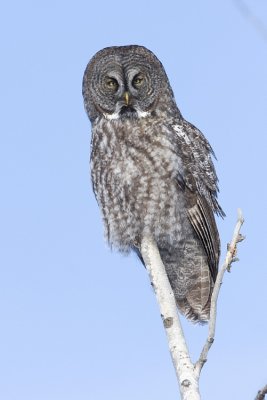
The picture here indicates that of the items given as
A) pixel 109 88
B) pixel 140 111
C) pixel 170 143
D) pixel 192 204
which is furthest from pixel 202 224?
pixel 109 88

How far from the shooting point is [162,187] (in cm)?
658

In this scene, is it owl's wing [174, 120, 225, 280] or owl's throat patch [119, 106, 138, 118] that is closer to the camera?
owl's wing [174, 120, 225, 280]

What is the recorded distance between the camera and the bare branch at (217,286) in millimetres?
4199

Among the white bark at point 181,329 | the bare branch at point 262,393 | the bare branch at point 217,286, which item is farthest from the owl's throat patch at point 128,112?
the bare branch at point 262,393

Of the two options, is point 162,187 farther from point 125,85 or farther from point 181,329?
point 181,329

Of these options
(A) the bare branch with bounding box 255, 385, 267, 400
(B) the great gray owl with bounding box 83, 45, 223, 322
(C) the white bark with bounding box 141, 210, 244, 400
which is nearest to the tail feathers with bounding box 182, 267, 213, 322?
(B) the great gray owl with bounding box 83, 45, 223, 322

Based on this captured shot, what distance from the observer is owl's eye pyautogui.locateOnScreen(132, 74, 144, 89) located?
734 cm

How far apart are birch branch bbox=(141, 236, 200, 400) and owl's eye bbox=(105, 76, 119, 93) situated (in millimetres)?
2216

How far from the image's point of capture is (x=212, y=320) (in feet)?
14.1

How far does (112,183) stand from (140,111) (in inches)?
28.3

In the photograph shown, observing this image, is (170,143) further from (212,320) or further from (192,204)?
(212,320)

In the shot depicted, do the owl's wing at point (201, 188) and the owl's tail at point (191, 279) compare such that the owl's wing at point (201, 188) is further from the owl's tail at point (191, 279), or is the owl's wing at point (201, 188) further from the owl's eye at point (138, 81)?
the owl's eye at point (138, 81)

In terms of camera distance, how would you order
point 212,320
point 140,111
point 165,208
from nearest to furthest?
point 212,320 → point 165,208 → point 140,111

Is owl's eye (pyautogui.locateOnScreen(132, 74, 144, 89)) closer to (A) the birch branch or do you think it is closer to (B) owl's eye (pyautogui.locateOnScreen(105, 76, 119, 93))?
(B) owl's eye (pyautogui.locateOnScreen(105, 76, 119, 93))
